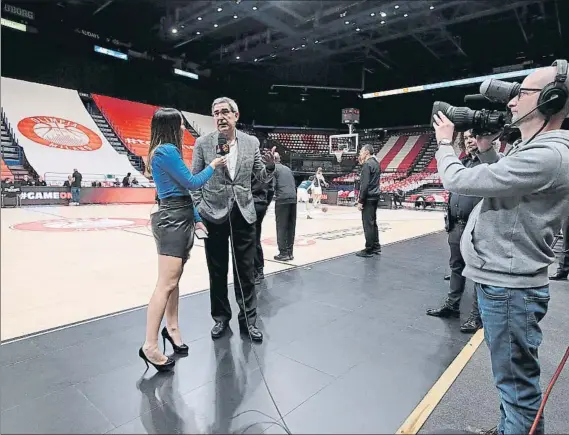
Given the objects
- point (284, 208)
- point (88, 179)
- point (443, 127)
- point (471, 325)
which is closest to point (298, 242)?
point (284, 208)

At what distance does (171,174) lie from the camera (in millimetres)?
1820

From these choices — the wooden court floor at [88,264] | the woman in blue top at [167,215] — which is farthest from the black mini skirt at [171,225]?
the wooden court floor at [88,264]

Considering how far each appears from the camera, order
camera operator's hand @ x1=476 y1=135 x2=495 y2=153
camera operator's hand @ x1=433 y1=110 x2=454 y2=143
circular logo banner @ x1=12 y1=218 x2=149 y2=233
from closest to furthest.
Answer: camera operator's hand @ x1=433 y1=110 x2=454 y2=143
camera operator's hand @ x1=476 y1=135 x2=495 y2=153
circular logo banner @ x1=12 y1=218 x2=149 y2=233

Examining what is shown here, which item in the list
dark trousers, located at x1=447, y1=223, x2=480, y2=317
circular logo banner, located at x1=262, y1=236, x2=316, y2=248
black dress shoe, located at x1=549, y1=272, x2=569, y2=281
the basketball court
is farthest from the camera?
circular logo banner, located at x1=262, y1=236, x2=316, y2=248

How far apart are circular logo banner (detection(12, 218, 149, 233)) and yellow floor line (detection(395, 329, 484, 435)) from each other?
256 inches

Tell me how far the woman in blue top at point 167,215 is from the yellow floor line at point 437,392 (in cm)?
120

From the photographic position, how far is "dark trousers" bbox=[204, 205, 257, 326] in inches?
93.3

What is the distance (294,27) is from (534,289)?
15850 millimetres

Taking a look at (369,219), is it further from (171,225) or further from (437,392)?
(171,225)

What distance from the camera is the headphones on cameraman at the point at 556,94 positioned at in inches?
44.8

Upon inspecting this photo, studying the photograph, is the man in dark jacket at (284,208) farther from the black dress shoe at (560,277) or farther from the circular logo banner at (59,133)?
the circular logo banner at (59,133)

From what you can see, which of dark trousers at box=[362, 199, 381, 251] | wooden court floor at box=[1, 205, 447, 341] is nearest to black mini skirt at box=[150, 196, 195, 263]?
wooden court floor at box=[1, 205, 447, 341]

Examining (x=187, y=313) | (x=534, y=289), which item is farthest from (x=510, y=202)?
(x=187, y=313)

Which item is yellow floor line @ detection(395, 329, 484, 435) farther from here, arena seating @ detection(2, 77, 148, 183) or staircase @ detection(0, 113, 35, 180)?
arena seating @ detection(2, 77, 148, 183)
